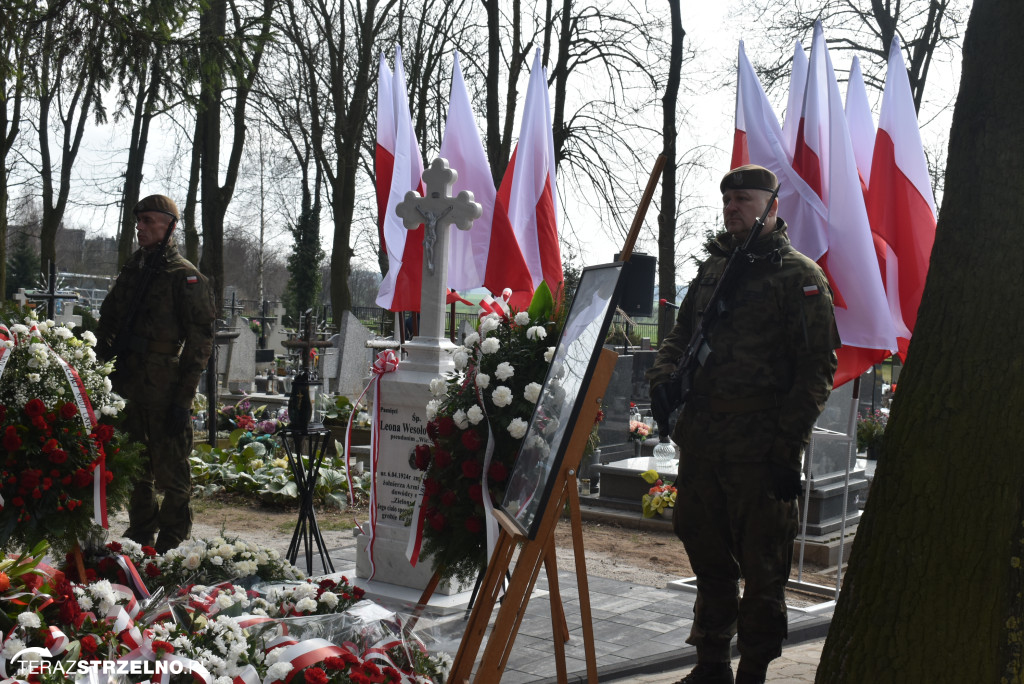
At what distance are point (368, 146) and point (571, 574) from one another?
2179 centimetres

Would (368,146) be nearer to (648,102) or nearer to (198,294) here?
(648,102)

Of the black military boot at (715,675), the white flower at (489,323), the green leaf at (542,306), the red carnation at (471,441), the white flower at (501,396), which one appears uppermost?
the green leaf at (542,306)

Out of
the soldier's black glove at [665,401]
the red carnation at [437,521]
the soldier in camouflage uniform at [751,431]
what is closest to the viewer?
the soldier in camouflage uniform at [751,431]

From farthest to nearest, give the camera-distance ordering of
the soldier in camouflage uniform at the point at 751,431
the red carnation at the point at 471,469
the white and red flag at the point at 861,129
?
the white and red flag at the point at 861,129 → the red carnation at the point at 471,469 → the soldier in camouflage uniform at the point at 751,431

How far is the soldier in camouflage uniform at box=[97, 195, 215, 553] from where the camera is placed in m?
6.18

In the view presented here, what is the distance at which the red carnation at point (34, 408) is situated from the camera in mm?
4551

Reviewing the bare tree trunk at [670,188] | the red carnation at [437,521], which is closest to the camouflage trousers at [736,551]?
the red carnation at [437,521]

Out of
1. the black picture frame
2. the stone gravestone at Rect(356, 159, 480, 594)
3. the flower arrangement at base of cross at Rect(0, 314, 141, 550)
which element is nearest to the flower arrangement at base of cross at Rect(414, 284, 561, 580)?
the stone gravestone at Rect(356, 159, 480, 594)

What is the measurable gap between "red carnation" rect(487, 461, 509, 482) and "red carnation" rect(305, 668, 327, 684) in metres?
1.94

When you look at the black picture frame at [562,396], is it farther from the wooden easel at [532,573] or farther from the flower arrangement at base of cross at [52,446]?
the flower arrangement at base of cross at [52,446]

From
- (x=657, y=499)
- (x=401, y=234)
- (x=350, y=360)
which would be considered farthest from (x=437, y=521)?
(x=350, y=360)

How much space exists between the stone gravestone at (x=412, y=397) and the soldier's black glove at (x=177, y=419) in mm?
1160

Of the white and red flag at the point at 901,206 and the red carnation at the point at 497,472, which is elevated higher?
the white and red flag at the point at 901,206

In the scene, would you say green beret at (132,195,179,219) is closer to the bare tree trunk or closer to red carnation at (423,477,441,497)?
red carnation at (423,477,441,497)
